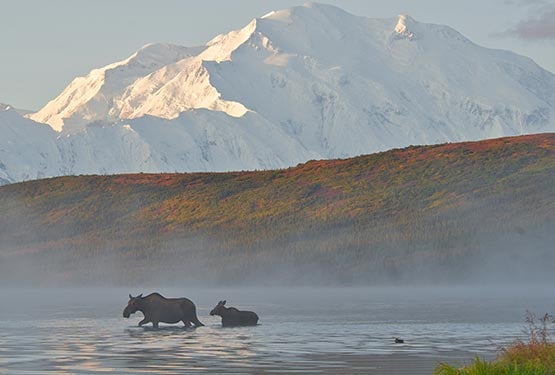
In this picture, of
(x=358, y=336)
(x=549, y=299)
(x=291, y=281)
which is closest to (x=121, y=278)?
(x=291, y=281)

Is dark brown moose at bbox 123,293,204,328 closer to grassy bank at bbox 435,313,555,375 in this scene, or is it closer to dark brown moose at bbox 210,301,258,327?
dark brown moose at bbox 210,301,258,327

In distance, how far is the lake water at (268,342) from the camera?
162 ft

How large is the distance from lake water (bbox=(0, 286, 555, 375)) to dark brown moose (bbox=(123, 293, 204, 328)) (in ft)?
2.06

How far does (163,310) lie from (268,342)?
13.9 m

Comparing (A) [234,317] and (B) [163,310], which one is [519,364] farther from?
(B) [163,310]

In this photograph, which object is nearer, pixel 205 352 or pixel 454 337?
pixel 205 352

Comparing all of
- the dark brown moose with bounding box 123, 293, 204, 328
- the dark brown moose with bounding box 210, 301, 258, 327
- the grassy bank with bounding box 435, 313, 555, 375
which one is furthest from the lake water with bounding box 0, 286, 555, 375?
the grassy bank with bounding box 435, 313, 555, 375

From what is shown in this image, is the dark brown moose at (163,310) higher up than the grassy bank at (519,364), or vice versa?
the dark brown moose at (163,310)

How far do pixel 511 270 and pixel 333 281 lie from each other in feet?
70.8

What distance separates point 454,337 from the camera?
63.7 metres

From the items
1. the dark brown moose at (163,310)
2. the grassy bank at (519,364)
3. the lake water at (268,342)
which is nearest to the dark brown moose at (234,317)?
the lake water at (268,342)

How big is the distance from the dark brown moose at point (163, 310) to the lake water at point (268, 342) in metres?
0.63

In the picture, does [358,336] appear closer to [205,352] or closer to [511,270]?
[205,352]

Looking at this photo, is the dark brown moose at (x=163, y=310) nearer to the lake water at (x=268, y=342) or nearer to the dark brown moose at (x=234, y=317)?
the lake water at (x=268, y=342)
